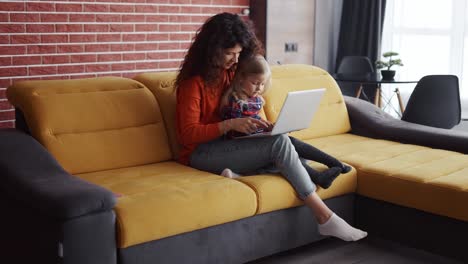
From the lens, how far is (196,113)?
3.12m

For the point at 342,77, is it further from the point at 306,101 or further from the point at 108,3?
the point at 306,101

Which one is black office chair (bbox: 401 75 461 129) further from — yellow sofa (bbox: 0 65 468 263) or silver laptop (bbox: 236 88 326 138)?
silver laptop (bbox: 236 88 326 138)

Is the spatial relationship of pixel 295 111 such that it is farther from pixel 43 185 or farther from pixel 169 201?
pixel 43 185

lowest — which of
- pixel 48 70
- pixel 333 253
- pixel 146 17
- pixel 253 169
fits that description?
pixel 333 253

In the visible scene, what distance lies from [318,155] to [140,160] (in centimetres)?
86

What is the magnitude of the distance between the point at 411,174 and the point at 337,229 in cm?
45

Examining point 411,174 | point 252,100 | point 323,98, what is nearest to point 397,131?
point 323,98

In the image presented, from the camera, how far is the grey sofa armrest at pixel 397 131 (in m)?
3.64

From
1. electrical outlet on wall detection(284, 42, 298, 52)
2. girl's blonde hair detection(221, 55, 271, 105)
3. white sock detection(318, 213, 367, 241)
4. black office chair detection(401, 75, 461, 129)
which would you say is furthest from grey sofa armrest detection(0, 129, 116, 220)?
electrical outlet on wall detection(284, 42, 298, 52)

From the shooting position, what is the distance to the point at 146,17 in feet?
15.9

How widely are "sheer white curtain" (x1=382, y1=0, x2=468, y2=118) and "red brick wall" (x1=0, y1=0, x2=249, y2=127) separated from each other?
2084 millimetres

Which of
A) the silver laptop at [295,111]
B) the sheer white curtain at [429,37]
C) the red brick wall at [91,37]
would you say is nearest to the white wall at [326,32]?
the sheer white curtain at [429,37]

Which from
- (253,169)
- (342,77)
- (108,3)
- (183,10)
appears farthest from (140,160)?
(342,77)

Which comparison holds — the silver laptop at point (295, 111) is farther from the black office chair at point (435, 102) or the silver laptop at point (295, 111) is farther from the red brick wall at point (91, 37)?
the red brick wall at point (91, 37)
